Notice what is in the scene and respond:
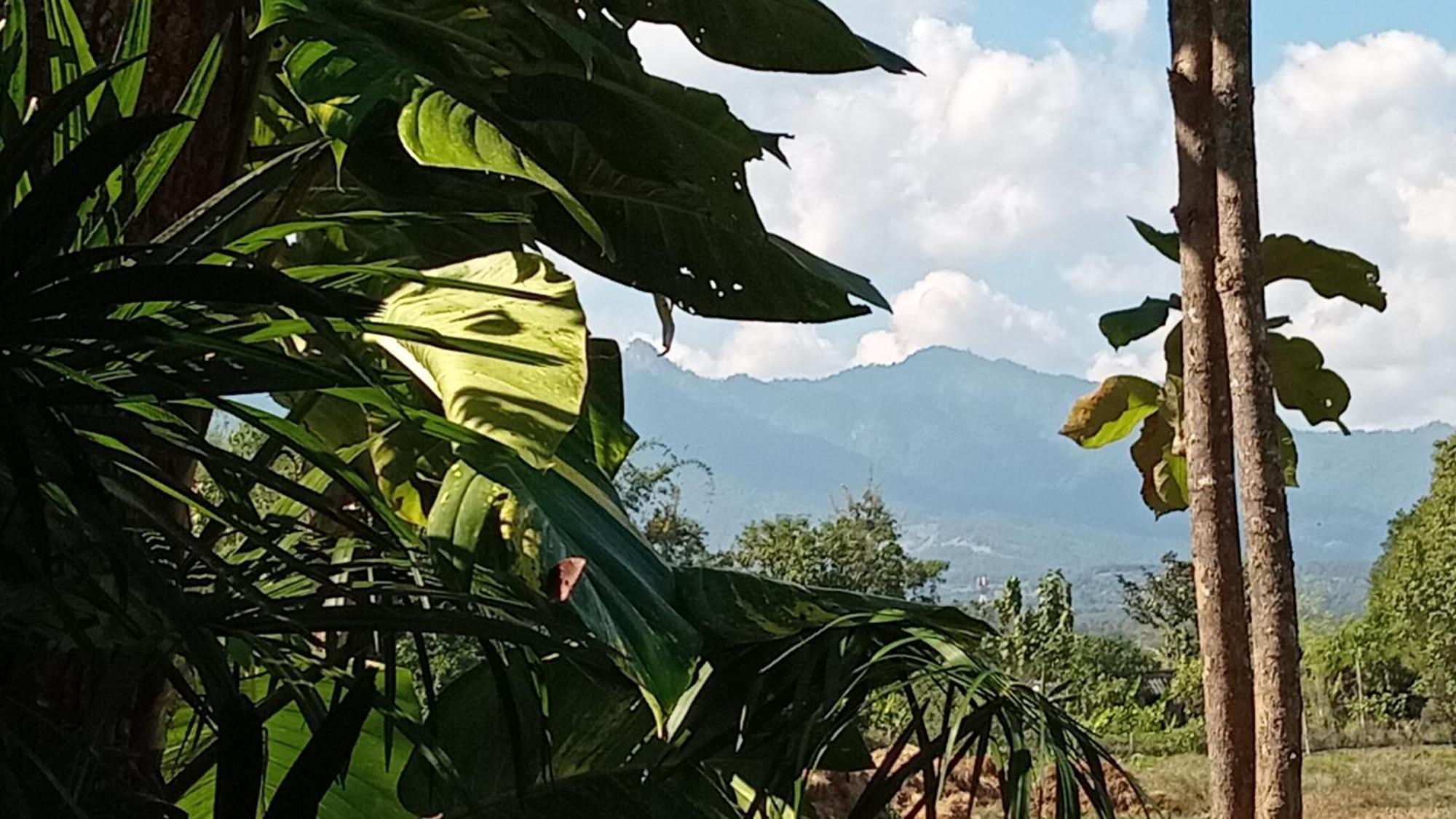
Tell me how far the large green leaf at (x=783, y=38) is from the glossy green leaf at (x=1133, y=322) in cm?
83

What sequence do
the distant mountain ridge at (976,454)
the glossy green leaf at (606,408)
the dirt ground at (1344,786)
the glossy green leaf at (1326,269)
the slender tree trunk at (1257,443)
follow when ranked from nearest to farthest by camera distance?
the glossy green leaf at (606,408) → the slender tree trunk at (1257,443) → the glossy green leaf at (1326,269) → the dirt ground at (1344,786) → the distant mountain ridge at (976,454)

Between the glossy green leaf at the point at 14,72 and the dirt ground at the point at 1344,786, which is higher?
the glossy green leaf at the point at 14,72

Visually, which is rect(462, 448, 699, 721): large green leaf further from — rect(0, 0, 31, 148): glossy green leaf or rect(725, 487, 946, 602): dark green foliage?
rect(725, 487, 946, 602): dark green foliage

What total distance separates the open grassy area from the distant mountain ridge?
205 cm

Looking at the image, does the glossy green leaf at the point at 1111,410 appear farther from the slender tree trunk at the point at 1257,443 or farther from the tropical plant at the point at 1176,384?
the slender tree trunk at the point at 1257,443

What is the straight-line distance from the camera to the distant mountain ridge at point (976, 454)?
4852mm

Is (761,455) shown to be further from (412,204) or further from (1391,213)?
(412,204)

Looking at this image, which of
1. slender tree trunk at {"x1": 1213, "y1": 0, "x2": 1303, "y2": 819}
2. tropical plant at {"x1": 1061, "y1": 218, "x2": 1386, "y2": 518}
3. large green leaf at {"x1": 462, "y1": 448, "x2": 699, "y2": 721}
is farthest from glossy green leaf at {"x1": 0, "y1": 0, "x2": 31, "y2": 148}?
tropical plant at {"x1": 1061, "y1": 218, "x2": 1386, "y2": 518}

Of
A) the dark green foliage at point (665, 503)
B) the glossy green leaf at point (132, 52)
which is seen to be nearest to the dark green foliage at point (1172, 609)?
the dark green foliage at point (665, 503)

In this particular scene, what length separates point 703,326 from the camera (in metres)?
0.58

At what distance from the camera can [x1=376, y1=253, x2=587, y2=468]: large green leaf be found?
33cm

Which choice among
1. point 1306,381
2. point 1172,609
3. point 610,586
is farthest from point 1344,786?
point 610,586

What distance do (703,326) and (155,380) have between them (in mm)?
327

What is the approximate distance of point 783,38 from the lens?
0.51 m
